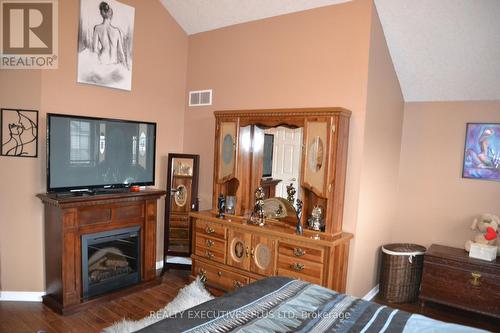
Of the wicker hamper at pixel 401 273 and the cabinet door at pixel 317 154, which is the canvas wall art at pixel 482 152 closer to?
the wicker hamper at pixel 401 273

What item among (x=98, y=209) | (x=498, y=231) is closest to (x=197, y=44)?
(x=98, y=209)

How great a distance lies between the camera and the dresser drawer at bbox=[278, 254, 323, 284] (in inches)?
106

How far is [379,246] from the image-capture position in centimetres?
347

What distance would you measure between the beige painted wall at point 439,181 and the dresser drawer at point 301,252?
1.49m

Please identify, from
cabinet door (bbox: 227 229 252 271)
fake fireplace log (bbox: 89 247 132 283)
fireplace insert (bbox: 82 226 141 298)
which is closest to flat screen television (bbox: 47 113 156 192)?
fireplace insert (bbox: 82 226 141 298)

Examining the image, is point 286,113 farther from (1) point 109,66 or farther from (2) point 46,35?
(2) point 46,35

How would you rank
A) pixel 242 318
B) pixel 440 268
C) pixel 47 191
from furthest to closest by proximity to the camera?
pixel 440 268
pixel 47 191
pixel 242 318

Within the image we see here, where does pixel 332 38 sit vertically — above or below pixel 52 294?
above

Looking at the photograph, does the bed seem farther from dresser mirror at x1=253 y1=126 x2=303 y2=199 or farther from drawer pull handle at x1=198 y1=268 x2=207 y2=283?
drawer pull handle at x1=198 y1=268 x2=207 y2=283

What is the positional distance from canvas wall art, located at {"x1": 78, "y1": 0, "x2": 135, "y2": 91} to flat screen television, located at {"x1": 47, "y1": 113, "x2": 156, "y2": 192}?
49cm

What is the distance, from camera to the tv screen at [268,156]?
3.28 meters

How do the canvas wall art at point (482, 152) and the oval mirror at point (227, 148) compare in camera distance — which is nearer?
the canvas wall art at point (482, 152)

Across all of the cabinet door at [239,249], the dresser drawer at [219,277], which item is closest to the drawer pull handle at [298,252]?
the cabinet door at [239,249]

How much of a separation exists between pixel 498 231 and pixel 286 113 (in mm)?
2243
